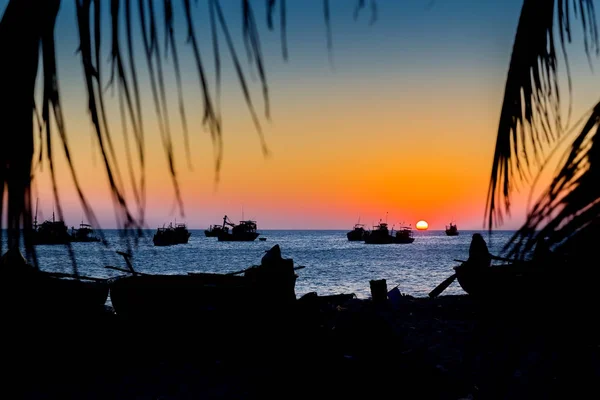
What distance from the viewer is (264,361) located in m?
11.8

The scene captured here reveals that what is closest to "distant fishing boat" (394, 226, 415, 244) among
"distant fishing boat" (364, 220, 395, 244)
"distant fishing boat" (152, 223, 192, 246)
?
"distant fishing boat" (364, 220, 395, 244)

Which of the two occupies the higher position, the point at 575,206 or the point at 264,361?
the point at 575,206

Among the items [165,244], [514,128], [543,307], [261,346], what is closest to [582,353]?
[543,307]

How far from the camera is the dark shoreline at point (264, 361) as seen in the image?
863cm

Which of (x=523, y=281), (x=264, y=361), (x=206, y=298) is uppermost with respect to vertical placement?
(x=523, y=281)

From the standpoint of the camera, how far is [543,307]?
1570 millimetres

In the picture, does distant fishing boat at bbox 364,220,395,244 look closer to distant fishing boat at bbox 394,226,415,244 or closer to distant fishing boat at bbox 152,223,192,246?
distant fishing boat at bbox 394,226,415,244

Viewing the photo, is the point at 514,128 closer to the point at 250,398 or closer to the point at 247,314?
the point at 250,398

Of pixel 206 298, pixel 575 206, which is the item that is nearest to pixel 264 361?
pixel 206 298

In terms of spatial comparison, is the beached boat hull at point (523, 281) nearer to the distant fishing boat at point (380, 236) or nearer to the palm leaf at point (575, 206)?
the palm leaf at point (575, 206)

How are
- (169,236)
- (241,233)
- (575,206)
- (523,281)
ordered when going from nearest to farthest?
(575,206)
(523,281)
(169,236)
(241,233)

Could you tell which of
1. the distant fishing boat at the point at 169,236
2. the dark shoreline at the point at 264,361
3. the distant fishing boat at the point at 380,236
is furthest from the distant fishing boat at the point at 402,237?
the dark shoreline at the point at 264,361

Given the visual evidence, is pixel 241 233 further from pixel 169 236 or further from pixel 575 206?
pixel 575 206

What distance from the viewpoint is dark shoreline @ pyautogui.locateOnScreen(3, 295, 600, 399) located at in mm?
8633
